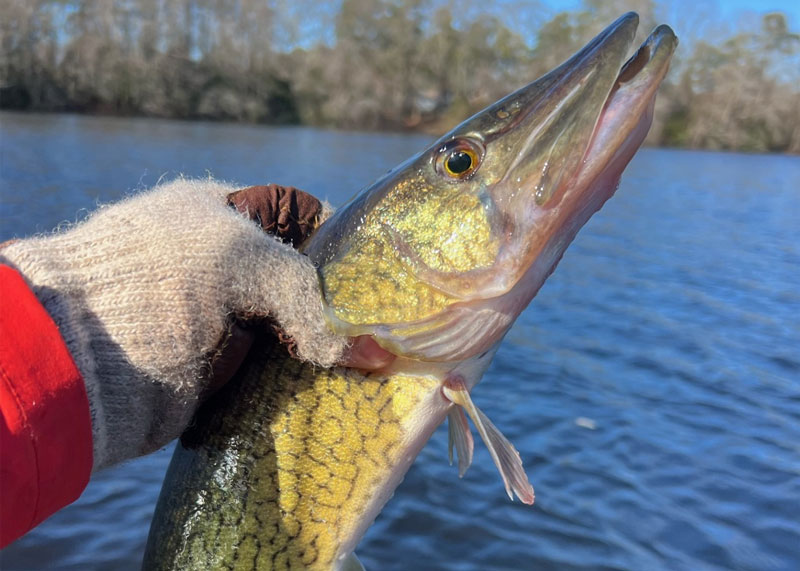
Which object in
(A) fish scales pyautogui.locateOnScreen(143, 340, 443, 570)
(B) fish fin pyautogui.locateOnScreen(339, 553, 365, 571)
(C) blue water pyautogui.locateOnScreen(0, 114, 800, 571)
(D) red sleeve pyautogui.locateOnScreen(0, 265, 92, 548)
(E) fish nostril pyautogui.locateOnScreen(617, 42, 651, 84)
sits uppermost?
(E) fish nostril pyautogui.locateOnScreen(617, 42, 651, 84)

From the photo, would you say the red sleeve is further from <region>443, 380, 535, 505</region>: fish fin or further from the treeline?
the treeline

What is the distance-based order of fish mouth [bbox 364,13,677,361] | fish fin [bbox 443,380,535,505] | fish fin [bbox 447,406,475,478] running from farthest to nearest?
fish fin [bbox 447,406,475,478] < fish fin [bbox 443,380,535,505] < fish mouth [bbox 364,13,677,361]

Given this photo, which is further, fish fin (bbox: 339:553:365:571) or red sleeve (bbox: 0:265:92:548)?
fish fin (bbox: 339:553:365:571)

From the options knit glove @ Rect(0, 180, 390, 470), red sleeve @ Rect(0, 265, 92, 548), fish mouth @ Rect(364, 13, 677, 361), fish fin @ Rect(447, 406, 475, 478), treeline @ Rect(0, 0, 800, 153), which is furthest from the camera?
treeline @ Rect(0, 0, 800, 153)

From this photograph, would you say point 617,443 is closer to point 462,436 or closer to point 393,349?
point 462,436

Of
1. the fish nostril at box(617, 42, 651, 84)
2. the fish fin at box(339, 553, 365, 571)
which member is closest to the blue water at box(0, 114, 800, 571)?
the fish fin at box(339, 553, 365, 571)

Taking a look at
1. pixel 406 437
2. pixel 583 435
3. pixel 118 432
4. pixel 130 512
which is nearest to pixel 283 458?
pixel 406 437

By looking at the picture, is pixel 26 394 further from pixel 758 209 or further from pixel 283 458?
pixel 758 209
